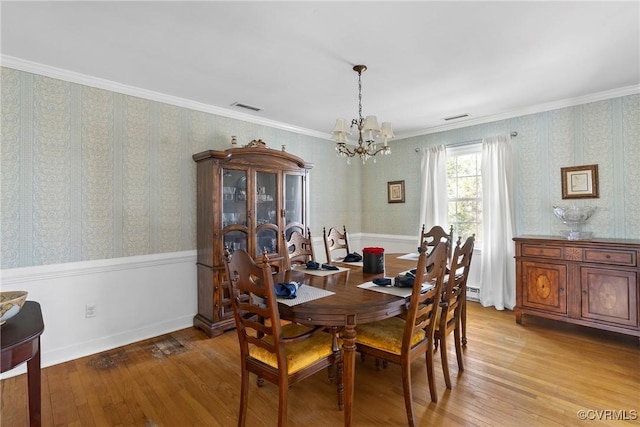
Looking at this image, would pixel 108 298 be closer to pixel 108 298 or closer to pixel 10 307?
pixel 108 298

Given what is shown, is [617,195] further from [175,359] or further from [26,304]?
[26,304]

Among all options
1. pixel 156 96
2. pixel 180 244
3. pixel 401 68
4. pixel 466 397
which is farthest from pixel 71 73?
pixel 466 397

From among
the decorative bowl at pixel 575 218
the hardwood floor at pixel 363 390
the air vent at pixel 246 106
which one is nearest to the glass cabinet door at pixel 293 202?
the air vent at pixel 246 106

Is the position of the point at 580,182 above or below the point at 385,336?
above

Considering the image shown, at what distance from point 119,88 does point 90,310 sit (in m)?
2.01

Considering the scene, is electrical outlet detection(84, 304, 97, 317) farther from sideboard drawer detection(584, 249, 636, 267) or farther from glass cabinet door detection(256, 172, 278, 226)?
sideboard drawer detection(584, 249, 636, 267)

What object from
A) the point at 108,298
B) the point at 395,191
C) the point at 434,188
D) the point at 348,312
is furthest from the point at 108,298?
the point at 434,188

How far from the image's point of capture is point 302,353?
66.8 inches

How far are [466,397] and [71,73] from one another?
391 cm

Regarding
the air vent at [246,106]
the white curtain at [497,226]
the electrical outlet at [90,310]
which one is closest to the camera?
the electrical outlet at [90,310]

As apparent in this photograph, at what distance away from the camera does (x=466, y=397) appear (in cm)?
206

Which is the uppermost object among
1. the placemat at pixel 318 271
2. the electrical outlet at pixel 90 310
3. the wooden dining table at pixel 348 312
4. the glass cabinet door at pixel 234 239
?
the glass cabinet door at pixel 234 239

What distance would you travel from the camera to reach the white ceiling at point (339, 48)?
1.87 meters

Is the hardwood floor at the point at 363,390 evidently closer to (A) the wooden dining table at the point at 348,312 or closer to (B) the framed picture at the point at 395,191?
(A) the wooden dining table at the point at 348,312
